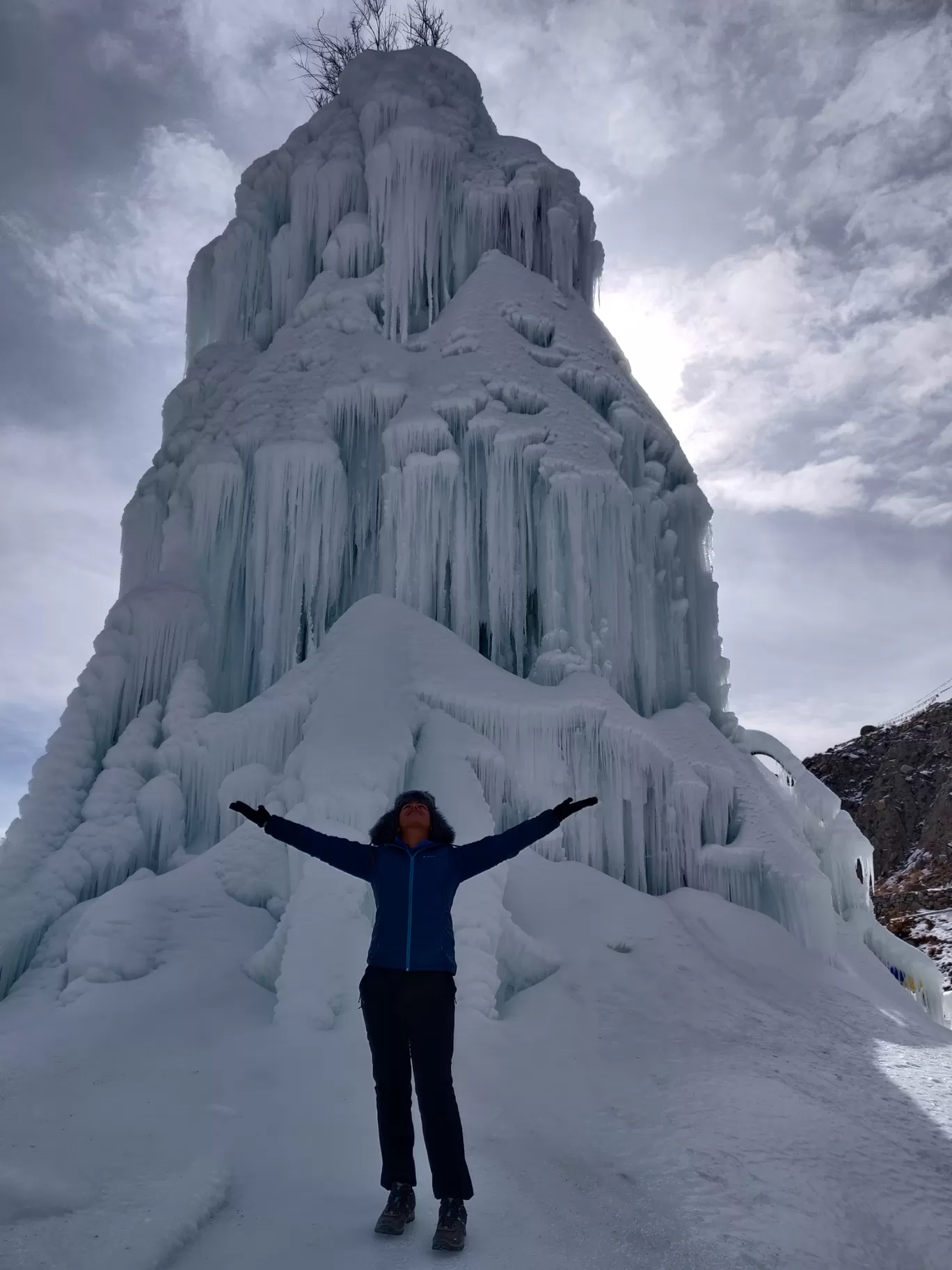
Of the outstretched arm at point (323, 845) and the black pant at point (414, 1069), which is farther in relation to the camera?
the outstretched arm at point (323, 845)

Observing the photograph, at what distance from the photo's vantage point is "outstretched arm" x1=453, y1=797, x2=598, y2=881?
3.65 meters

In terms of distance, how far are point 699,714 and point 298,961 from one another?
7332 millimetres

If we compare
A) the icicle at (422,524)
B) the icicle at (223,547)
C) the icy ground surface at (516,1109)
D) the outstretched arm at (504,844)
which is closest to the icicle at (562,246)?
the icicle at (422,524)

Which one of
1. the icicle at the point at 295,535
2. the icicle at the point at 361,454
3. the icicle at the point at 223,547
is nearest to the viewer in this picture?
the icicle at the point at 295,535

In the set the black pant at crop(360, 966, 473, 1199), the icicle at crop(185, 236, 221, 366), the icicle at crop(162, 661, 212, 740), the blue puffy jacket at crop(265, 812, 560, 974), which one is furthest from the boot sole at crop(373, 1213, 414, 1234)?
the icicle at crop(185, 236, 221, 366)

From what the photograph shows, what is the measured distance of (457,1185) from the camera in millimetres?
3365

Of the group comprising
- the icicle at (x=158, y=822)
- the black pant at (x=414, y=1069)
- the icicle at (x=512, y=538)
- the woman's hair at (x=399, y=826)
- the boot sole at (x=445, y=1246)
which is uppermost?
the icicle at (x=512, y=538)

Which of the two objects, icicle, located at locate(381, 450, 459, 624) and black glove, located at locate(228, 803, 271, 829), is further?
icicle, located at locate(381, 450, 459, 624)

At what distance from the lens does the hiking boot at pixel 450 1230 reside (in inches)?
128

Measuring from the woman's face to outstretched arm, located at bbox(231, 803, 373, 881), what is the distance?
7.6 inches

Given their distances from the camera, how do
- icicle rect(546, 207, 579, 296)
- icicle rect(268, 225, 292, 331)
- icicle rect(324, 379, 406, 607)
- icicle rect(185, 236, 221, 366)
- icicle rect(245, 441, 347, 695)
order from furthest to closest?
icicle rect(185, 236, 221, 366) < icicle rect(546, 207, 579, 296) < icicle rect(268, 225, 292, 331) < icicle rect(324, 379, 406, 607) < icicle rect(245, 441, 347, 695)

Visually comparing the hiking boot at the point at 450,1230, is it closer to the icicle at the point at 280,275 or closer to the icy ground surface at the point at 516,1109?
the icy ground surface at the point at 516,1109

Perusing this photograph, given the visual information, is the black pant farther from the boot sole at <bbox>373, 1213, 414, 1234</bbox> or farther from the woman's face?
the woman's face

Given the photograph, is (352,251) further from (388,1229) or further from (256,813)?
(388,1229)
